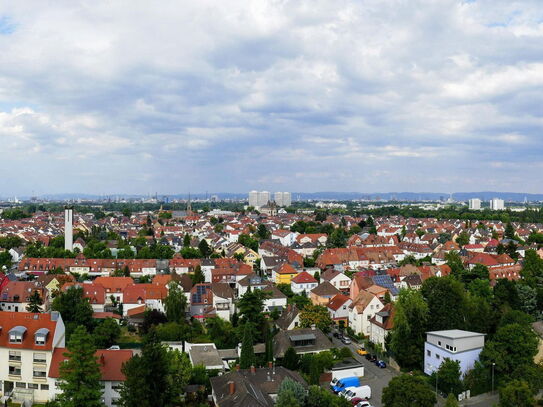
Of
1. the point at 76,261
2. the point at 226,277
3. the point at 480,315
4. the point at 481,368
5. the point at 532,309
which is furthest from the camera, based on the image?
the point at 76,261

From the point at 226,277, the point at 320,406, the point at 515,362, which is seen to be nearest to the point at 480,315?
the point at 515,362

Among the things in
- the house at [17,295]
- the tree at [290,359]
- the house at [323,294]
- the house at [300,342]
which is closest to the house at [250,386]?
the tree at [290,359]

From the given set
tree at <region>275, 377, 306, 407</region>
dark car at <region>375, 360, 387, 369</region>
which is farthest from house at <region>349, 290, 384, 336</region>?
tree at <region>275, 377, 306, 407</region>

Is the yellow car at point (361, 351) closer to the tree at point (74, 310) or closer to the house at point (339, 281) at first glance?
the house at point (339, 281)

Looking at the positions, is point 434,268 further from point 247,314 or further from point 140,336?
point 140,336

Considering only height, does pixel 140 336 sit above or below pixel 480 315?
below

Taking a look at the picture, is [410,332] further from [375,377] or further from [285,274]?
[285,274]

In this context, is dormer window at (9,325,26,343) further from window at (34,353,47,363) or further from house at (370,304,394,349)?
house at (370,304,394,349)
